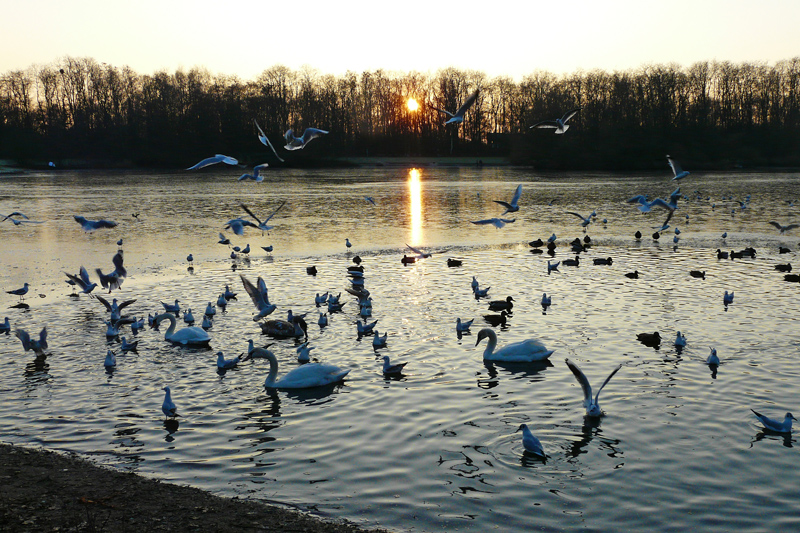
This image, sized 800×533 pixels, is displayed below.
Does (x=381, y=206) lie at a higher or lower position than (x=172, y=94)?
lower

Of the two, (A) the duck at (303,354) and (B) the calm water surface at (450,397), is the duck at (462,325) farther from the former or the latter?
(A) the duck at (303,354)

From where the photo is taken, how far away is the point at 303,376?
12.2m

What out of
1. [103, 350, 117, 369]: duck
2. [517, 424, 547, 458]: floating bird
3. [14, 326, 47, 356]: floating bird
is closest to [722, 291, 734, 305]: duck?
[517, 424, 547, 458]: floating bird

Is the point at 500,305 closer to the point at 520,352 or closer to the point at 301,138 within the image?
the point at 520,352

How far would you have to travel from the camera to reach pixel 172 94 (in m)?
127

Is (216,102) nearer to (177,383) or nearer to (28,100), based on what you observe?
(28,100)

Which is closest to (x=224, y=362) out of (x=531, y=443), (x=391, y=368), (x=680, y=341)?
(x=391, y=368)

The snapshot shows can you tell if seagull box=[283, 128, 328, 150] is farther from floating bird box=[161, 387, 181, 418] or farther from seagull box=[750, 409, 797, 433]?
seagull box=[750, 409, 797, 433]

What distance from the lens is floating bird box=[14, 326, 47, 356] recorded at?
1335cm

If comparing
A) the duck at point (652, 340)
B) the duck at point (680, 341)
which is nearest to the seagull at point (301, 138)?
the duck at point (652, 340)

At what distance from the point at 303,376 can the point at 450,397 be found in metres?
2.60

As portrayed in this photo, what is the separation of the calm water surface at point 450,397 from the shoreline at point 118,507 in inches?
16.6

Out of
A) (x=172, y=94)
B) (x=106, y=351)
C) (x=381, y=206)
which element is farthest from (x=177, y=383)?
(x=172, y=94)

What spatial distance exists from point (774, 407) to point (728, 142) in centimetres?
10267
